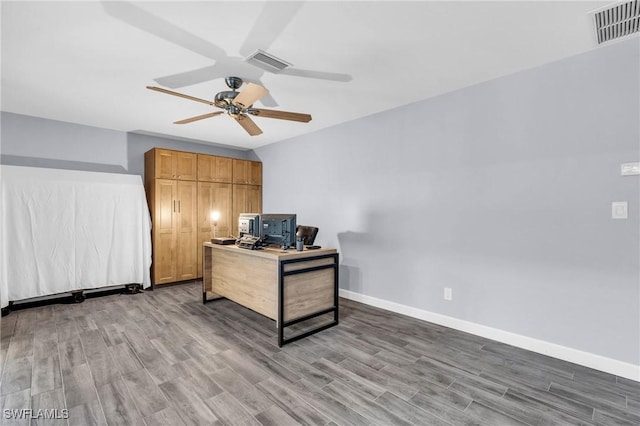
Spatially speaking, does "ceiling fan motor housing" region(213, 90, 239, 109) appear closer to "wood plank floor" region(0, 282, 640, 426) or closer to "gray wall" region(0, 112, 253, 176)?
"wood plank floor" region(0, 282, 640, 426)

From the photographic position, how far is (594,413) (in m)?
1.87

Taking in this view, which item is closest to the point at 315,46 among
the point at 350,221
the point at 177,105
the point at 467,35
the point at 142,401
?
the point at 467,35

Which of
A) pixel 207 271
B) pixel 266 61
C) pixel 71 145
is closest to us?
pixel 266 61

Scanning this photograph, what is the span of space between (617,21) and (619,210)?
136 centimetres

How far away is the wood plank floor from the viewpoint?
1846 mm

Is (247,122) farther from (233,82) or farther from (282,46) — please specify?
(282,46)

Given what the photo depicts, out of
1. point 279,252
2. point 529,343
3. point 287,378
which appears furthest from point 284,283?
point 529,343

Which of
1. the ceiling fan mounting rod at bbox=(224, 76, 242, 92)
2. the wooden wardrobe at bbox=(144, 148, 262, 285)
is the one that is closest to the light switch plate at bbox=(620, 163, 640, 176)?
the ceiling fan mounting rod at bbox=(224, 76, 242, 92)

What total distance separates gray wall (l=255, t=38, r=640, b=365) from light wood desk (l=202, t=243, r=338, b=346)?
0.99 m

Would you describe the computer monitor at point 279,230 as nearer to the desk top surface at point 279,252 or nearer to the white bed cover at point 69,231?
the desk top surface at point 279,252

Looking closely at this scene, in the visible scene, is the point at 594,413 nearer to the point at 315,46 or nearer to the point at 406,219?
the point at 406,219

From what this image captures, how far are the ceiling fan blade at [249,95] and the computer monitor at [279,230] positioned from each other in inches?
46.9

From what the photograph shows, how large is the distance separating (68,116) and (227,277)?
3198mm

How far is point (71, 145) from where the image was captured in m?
4.40
